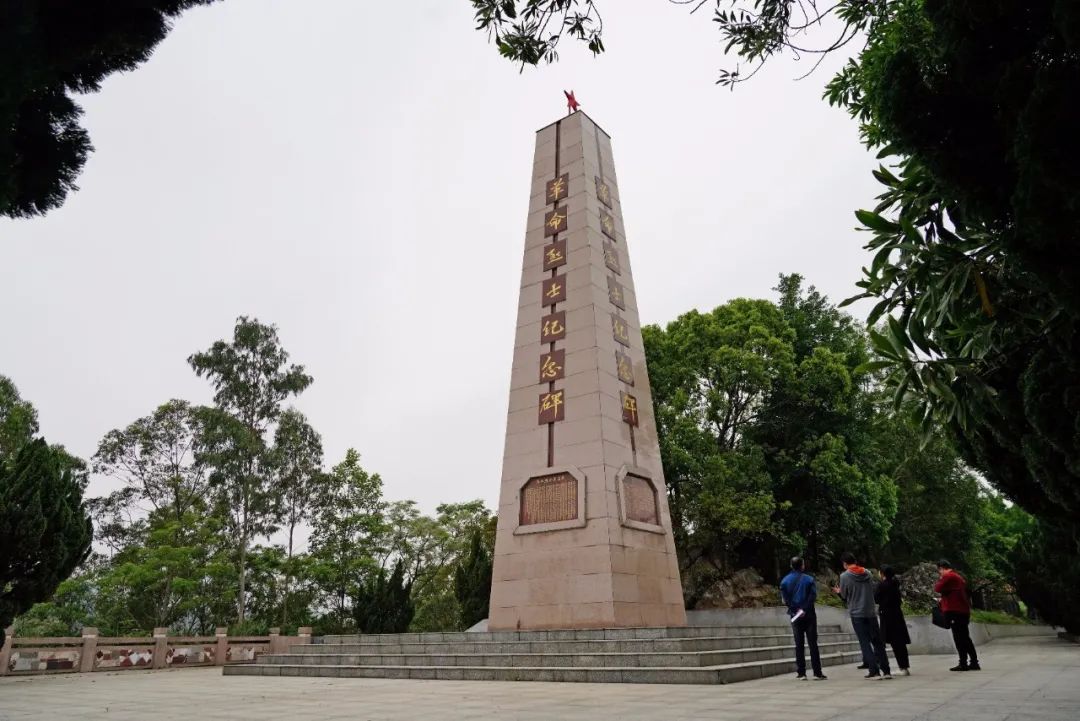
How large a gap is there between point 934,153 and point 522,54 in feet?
6.88

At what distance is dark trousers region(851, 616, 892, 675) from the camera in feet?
20.1

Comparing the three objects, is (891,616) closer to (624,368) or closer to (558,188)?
(624,368)

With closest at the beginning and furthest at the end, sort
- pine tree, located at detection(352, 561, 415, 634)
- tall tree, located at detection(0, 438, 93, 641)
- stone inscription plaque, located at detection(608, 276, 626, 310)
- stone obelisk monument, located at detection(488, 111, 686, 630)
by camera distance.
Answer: tall tree, located at detection(0, 438, 93, 641)
stone obelisk monument, located at detection(488, 111, 686, 630)
stone inscription plaque, located at detection(608, 276, 626, 310)
pine tree, located at detection(352, 561, 415, 634)

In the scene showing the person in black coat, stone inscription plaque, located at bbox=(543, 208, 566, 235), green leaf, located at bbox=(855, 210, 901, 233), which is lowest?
the person in black coat

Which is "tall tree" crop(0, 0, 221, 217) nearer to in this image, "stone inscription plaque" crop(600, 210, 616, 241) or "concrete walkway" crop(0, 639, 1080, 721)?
"concrete walkway" crop(0, 639, 1080, 721)

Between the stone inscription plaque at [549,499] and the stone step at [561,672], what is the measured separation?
3.03 meters

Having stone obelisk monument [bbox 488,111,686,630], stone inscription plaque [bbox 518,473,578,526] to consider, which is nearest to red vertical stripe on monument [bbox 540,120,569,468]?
stone obelisk monument [bbox 488,111,686,630]

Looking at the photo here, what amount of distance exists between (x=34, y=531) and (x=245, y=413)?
1469 cm

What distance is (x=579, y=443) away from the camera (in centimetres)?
1070

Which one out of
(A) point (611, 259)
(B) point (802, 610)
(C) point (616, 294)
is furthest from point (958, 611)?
(A) point (611, 259)

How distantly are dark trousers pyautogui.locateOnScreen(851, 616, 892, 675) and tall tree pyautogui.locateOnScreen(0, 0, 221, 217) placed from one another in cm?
681

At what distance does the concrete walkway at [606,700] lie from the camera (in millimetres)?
4137

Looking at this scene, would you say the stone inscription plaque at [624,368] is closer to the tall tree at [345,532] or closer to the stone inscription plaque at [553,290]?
the stone inscription plaque at [553,290]

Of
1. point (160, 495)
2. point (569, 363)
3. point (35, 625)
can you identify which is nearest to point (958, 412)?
point (569, 363)
